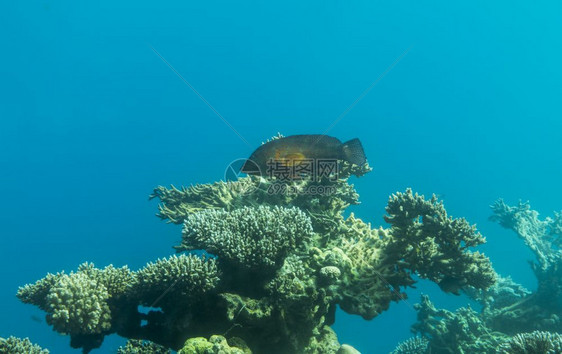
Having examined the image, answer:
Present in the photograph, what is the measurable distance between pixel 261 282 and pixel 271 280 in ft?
0.56

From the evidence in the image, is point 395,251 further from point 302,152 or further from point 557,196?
point 557,196

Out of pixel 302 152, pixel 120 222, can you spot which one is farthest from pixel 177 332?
pixel 120 222

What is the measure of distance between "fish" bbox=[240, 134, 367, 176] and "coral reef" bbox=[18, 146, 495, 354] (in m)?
0.78

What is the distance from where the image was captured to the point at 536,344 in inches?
153

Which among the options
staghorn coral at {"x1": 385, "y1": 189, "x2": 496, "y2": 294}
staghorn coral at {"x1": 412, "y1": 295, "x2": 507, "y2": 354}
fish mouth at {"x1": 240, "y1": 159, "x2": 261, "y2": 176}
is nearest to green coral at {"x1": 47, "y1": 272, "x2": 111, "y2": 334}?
fish mouth at {"x1": 240, "y1": 159, "x2": 261, "y2": 176}

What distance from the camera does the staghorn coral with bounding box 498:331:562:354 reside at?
143 inches

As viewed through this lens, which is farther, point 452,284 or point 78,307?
point 452,284

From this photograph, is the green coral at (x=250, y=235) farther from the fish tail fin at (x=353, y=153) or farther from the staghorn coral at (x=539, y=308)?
the staghorn coral at (x=539, y=308)

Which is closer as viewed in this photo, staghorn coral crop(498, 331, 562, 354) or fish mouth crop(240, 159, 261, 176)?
staghorn coral crop(498, 331, 562, 354)

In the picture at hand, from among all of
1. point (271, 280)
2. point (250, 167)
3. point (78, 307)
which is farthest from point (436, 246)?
point (78, 307)

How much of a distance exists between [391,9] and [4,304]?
5712 inches

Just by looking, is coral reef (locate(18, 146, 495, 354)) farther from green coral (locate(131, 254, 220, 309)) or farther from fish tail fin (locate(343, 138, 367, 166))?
fish tail fin (locate(343, 138, 367, 166))

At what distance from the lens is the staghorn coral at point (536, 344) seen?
362 cm

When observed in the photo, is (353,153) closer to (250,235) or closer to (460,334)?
(250,235)
